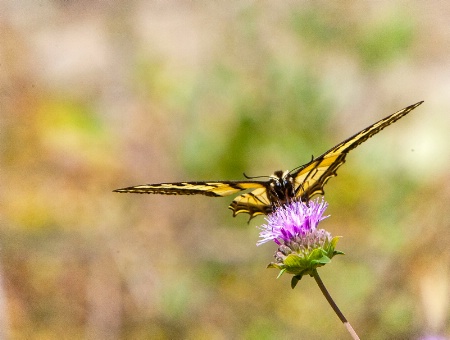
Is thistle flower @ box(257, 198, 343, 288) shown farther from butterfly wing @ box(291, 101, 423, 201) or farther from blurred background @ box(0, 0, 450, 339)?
blurred background @ box(0, 0, 450, 339)

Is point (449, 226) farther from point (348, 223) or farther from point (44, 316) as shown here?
point (44, 316)

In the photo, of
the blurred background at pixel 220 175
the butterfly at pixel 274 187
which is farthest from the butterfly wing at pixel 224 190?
the blurred background at pixel 220 175

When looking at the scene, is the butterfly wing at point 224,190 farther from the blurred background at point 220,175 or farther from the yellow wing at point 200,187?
the blurred background at point 220,175

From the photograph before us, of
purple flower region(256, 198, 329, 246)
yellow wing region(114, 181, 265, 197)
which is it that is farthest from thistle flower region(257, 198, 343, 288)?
yellow wing region(114, 181, 265, 197)

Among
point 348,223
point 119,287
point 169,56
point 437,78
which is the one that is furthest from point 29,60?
point 437,78

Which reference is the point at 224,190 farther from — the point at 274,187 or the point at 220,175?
the point at 220,175

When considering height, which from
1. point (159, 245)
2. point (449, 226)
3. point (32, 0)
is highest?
point (32, 0)
